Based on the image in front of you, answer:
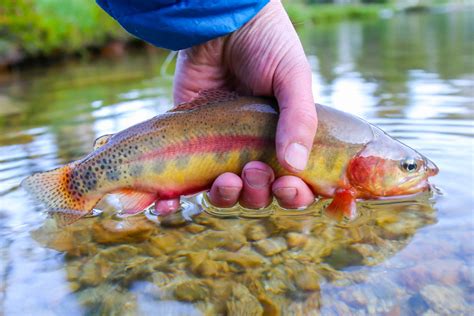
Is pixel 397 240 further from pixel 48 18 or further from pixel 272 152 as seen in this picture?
pixel 48 18

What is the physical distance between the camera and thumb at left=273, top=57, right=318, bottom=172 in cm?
212

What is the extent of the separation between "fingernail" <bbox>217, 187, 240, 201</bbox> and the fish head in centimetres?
50

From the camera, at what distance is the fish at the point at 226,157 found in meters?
2.32

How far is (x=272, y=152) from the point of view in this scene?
231 centimetres

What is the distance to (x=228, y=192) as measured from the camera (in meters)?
2.31

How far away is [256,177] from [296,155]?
24 cm

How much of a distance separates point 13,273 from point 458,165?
2457 millimetres

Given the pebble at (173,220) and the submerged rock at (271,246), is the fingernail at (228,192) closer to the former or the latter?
the submerged rock at (271,246)

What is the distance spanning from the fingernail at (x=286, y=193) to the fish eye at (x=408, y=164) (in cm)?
51

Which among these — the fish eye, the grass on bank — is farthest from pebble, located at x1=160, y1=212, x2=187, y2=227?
the grass on bank

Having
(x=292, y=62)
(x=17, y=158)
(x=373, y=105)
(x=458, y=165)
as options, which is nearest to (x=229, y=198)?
(x=292, y=62)

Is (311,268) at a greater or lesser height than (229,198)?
lesser

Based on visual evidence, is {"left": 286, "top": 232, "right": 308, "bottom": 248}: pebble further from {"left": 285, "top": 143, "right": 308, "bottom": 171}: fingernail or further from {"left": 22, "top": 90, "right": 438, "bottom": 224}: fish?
{"left": 285, "top": 143, "right": 308, "bottom": 171}: fingernail

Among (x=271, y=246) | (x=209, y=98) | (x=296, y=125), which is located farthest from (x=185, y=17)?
(x=271, y=246)
